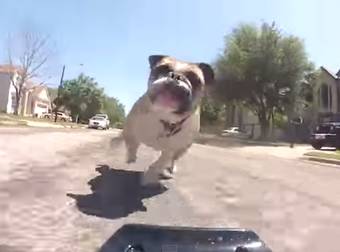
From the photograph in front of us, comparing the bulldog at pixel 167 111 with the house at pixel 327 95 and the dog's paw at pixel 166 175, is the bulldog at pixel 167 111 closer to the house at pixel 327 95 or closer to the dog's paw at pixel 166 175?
the dog's paw at pixel 166 175

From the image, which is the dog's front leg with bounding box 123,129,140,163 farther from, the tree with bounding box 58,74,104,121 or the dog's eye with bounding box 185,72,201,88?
the tree with bounding box 58,74,104,121

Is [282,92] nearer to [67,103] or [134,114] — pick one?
[134,114]

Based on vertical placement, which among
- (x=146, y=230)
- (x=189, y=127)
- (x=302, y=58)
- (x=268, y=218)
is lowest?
(x=268, y=218)

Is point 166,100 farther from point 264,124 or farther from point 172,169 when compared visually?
point 264,124

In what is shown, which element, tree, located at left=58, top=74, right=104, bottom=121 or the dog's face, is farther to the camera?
tree, located at left=58, top=74, right=104, bottom=121

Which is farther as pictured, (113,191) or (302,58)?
(302,58)

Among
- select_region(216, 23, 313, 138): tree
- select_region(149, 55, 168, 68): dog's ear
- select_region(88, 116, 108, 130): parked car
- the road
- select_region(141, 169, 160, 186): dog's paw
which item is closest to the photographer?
the road

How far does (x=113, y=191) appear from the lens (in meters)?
7.80

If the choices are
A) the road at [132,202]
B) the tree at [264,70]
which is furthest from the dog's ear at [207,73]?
the tree at [264,70]

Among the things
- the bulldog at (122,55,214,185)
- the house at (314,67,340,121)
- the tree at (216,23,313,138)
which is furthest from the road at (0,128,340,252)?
the house at (314,67,340,121)

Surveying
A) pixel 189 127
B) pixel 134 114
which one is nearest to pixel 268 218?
pixel 189 127

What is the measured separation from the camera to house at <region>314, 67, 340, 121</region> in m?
58.7

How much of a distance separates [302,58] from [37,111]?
6219cm

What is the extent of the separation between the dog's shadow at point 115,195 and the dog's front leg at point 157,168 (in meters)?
0.16
